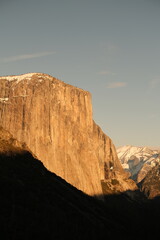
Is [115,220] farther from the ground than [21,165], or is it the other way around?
[21,165]

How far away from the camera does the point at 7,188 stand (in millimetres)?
123438

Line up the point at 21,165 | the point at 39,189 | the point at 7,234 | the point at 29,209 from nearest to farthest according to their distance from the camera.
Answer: the point at 7,234 → the point at 29,209 → the point at 39,189 → the point at 21,165

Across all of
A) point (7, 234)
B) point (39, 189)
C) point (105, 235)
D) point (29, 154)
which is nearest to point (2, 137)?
point (29, 154)

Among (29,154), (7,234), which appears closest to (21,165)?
(29,154)

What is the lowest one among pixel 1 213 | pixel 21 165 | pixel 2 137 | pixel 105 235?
pixel 105 235

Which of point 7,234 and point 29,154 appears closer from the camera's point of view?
point 7,234

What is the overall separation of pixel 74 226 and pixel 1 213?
2802 cm

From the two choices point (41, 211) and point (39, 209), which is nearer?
point (41, 211)

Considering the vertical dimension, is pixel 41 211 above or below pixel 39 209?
below

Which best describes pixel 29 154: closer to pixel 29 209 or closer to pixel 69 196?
pixel 69 196

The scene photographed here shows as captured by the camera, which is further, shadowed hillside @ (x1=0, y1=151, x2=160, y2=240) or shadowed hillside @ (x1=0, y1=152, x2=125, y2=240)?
shadowed hillside @ (x1=0, y1=151, x2=160, y2=240)

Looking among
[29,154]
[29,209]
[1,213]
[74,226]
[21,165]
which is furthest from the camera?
[29,154]

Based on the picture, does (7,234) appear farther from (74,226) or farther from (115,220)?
(115,220)

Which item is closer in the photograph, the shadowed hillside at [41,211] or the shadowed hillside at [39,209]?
the shadowed hillside at [39,209]
